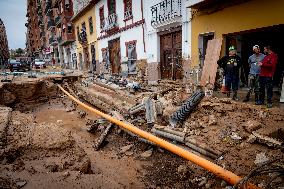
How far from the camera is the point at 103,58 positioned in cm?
2209

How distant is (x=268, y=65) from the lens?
6820 mm

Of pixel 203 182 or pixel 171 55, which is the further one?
pixel 171 55

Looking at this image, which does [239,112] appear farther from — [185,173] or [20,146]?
[20,146]

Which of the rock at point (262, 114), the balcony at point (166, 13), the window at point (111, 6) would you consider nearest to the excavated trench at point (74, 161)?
the rock at point (262, 114)

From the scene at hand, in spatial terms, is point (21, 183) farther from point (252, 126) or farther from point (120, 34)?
point (120, 34)

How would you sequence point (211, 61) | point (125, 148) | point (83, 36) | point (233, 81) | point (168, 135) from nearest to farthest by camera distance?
point (168, 135)
point (125, 148)
point (233, 81)
point (211, 61)
point (83, 36)

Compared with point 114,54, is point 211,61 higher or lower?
lower

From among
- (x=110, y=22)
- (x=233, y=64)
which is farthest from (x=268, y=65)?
(x=110, y=22)

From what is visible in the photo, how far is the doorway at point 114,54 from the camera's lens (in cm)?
1942

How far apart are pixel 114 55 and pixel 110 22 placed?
Answer: 267 cm

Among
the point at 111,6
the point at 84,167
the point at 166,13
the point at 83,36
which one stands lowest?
the point at 84,167

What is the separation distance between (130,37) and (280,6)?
10.6 metres

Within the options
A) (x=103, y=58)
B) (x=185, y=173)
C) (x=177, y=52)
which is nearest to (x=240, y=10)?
(x=177, y=52)

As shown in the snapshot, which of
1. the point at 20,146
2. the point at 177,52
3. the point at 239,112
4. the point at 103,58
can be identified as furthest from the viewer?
the point at 103,58
